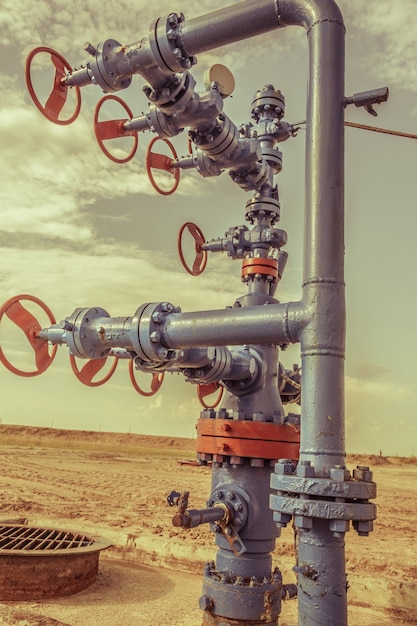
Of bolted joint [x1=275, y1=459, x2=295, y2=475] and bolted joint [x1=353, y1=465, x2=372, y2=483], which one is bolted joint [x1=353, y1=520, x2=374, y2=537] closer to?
bolted joint [x1=353, y1=465, x2=372, y2=483]

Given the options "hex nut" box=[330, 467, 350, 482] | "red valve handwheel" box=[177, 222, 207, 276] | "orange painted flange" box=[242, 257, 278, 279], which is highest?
"red valve handwheel" box=[177, 222, 207, 276]

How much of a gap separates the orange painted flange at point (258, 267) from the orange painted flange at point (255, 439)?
1248 mm

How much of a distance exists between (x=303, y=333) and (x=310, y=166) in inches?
32.4

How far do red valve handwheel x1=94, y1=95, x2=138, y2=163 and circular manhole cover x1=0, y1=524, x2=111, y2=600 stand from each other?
3.60 metres

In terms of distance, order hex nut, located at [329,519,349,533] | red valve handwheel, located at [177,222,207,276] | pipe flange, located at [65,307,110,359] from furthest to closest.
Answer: red valve handwheel, located at [177,222,207,276] → pipe flange, located at [65,307,110,359] → hex nut, located at [329,519,349,533]

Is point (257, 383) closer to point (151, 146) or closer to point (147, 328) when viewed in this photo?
point (147, 328)

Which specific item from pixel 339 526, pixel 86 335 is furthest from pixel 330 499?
pixel 86 335

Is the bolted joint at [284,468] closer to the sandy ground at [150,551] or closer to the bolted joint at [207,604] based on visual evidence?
the sandy ground at [150,551]

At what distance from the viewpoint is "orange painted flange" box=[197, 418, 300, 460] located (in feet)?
13.1

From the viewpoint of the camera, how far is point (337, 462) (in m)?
2.47

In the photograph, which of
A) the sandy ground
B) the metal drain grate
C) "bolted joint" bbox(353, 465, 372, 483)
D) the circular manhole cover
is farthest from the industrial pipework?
the metal drain grate

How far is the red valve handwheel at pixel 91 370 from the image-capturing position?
3.87 m

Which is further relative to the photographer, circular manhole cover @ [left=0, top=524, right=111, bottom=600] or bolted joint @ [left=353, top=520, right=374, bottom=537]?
circular manhole cover @ [left=0, top=524, right=111, bottom=600]

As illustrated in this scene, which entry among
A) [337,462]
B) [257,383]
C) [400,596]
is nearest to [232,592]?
[257,383]
